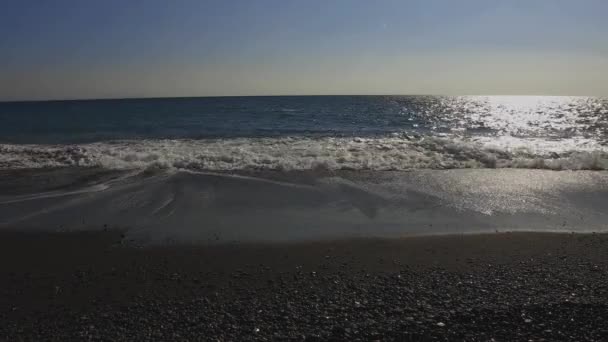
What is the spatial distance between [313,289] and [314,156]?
9.61 m

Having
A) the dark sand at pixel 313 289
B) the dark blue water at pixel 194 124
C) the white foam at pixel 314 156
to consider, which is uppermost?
the dark blue water at pixel 194 124

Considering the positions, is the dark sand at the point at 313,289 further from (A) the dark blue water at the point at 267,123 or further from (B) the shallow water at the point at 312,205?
(A) the dark blue water at the point at 267,123

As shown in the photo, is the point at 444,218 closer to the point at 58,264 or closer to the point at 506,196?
the point at 506,196

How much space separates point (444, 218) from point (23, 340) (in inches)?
265

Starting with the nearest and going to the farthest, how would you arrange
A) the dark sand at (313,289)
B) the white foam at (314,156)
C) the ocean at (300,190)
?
the dark sand at (313,289) → the ocean at (300,190) → the white foam at (314,156)

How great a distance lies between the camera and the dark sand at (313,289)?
3680 mm

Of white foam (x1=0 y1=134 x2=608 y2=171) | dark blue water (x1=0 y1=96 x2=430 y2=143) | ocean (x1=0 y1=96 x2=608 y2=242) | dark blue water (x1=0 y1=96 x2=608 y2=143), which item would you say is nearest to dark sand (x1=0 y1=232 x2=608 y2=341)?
ocean (x1=0 y1=96 x2=608 y2=242)

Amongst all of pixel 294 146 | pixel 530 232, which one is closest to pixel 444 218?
pixel 530 232

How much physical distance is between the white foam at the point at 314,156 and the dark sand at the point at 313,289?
6.50m

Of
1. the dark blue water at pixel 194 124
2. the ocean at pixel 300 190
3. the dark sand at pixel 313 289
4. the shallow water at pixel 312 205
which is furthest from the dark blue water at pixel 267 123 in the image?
the dark sand at pixel 313 289

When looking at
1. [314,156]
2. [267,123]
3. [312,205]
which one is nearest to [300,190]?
[312,205]

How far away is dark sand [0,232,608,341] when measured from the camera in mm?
3680

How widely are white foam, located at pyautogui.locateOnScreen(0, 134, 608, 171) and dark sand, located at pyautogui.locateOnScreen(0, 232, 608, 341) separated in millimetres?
6502

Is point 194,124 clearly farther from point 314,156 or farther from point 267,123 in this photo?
point 314,156
